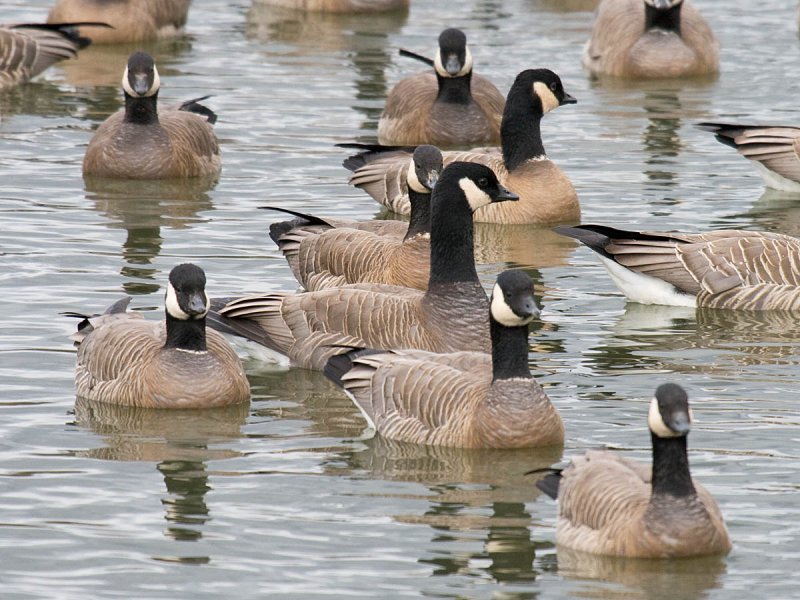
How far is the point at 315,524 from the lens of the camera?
10.1m

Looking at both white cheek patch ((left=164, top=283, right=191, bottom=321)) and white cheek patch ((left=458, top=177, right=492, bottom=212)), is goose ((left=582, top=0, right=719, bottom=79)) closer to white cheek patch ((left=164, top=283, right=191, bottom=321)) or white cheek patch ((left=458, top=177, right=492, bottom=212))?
white cheek patch ((left=458, top=177, right=492, bottom=212))

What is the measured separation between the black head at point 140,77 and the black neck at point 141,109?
9 centimetres

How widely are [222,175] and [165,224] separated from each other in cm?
228

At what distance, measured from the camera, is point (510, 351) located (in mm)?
11258

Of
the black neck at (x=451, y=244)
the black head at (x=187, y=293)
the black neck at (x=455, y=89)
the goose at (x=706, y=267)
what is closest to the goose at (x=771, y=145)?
the black neck at (x=455, y=89)

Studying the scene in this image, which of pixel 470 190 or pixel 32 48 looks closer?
pixel 470 190

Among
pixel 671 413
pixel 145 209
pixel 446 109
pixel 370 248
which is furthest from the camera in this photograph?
pixel 446 109

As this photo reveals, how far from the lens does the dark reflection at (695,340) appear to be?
13.3m

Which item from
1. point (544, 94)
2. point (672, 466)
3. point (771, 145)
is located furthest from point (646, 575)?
point (771, 145)

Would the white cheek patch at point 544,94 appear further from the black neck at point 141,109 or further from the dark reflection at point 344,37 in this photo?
the dark reflection at point 344,37

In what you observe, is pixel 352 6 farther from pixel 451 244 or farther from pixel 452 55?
pixel 451 244

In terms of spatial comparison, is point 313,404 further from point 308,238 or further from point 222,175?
point 222,175

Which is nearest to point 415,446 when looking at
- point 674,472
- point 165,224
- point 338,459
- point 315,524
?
point 338,459

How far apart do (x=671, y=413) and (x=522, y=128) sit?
29.3ft
